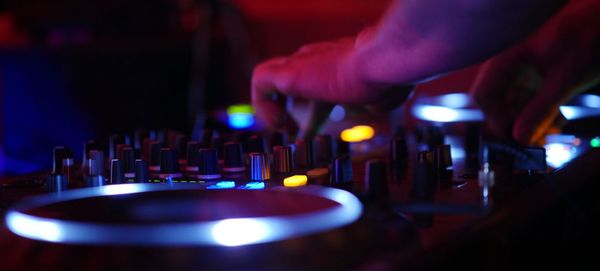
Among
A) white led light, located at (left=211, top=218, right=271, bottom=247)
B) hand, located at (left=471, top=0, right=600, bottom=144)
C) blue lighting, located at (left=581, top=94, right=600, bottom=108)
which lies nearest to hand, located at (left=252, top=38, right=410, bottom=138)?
hand, located at (left=471, top=0, right=600, bottom=144)

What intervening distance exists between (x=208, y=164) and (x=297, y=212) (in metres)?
0.27

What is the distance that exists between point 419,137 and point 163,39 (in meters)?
1.42

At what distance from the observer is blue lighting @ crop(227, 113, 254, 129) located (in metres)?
1.89

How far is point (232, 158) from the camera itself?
83 cm

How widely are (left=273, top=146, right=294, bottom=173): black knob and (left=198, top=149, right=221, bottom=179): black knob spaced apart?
0.28ft

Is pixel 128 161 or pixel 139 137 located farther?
pixel 139 137

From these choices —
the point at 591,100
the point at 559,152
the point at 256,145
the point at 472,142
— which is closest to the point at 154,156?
the point at 256,145

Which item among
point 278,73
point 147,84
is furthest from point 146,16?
point 278,73

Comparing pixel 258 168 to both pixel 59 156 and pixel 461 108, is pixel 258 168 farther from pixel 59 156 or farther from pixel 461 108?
pixel 461 108

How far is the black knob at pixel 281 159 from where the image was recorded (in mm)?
805

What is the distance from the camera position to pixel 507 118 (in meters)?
1.21

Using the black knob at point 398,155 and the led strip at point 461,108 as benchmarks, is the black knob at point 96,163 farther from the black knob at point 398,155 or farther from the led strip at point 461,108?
the led strip at point 461,108

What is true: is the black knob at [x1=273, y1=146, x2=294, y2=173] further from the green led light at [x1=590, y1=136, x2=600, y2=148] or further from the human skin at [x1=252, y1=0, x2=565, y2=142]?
the green led light at [x1=590, y1=136, x2=600, y2=148]

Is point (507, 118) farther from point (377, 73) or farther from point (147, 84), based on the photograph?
point (147, 84)
